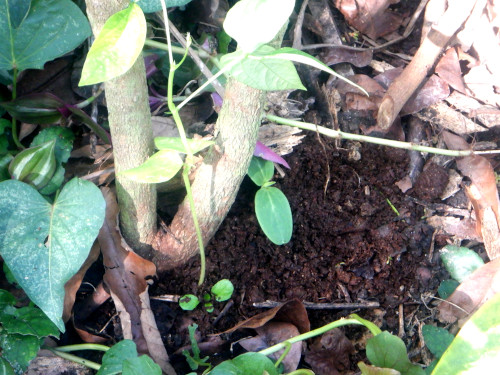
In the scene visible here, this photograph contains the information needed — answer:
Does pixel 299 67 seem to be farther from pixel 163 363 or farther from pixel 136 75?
pixel 163 363

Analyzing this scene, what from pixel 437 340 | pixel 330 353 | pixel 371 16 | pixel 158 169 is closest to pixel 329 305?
pixel 330 353

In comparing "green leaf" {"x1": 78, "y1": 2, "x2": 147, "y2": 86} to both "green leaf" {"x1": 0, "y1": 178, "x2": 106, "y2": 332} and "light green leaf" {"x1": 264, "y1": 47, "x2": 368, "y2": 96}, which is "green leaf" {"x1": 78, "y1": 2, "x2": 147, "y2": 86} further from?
"green leaf" {"x1": 0, "y1": 178, "x2": 106, "y2": 332}

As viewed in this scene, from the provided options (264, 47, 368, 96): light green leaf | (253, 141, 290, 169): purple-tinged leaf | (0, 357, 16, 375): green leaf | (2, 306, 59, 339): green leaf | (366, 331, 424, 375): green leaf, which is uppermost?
(264, 47, 368, 96): light green leaf

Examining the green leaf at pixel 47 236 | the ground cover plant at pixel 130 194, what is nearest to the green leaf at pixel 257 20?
the ground cover plant at pixel 130 194

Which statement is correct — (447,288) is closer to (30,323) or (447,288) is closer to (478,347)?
(478,347)

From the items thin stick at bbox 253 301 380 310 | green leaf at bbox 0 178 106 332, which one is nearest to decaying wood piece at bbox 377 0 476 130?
thin stick at bbox 253 301 380 310

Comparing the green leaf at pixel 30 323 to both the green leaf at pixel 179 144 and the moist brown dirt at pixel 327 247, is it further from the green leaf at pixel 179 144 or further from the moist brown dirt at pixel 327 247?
the green leaf at pixel 179 144
